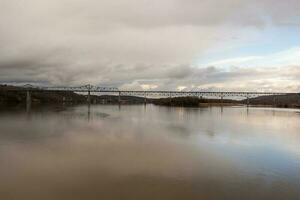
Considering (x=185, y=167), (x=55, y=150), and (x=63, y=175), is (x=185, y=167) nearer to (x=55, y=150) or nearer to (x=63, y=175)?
(x=63, y=175)

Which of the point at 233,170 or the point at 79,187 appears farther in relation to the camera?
the point at 233,170

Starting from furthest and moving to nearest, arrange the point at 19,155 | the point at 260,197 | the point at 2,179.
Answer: the point at 19,155 < the point at 2,179 < the point at 260,197

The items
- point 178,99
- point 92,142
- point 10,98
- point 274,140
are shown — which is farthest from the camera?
point 178,99

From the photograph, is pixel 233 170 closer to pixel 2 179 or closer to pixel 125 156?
pixel 125 156

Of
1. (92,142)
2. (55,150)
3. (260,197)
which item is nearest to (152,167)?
(260,197)

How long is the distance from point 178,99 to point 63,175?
501 feet

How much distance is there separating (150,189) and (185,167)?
450 centimetres

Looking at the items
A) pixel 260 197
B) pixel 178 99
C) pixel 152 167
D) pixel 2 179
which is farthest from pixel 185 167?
pixel 178 99

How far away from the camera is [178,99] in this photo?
16688 centimetres

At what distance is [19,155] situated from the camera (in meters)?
20.0

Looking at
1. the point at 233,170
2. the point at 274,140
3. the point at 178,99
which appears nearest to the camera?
the point at 233,170

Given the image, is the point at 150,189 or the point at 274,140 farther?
the point at 274,140

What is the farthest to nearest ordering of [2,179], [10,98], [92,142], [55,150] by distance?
[10,98], [92,142], [55,150], [2,179]

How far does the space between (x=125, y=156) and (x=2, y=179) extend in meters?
7.22
